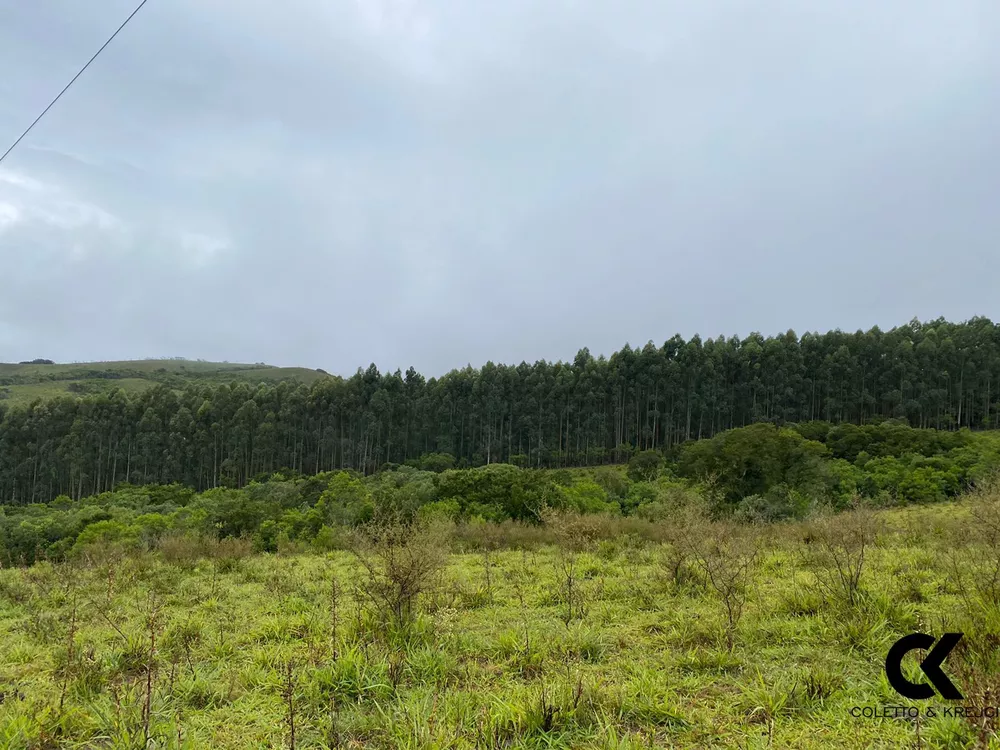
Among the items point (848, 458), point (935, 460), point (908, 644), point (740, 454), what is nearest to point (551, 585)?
point (908, 644)

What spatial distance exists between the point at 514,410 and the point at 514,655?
58926 millimetres

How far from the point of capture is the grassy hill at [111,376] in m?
115

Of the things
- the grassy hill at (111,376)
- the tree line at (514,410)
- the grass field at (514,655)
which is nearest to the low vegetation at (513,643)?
the grass field at (514,655)

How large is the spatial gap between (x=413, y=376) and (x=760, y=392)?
43.4 meters

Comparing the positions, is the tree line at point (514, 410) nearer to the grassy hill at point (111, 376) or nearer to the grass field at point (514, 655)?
the grassy hill at point (111, 376)

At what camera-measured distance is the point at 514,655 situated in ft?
15.7

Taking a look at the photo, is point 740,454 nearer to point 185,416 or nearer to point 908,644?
point 908,644

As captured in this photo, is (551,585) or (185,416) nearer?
(551,585)

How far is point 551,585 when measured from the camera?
25.4ft

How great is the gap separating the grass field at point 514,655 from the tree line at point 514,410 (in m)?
48.0

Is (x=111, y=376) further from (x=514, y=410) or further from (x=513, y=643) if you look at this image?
(x=513, y=643)

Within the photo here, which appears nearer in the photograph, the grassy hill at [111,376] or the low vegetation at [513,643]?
the low vegetation at [513,643]

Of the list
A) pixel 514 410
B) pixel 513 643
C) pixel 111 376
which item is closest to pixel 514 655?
pixel 513 643

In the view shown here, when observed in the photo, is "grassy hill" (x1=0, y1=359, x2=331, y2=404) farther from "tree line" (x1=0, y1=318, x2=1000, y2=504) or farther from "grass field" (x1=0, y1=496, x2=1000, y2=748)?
"grass field" (x1=0, y1=496, x2=1000, y2=748)
